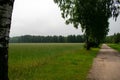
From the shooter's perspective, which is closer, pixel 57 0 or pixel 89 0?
pixel 89 0

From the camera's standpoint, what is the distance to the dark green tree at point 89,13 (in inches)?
1494

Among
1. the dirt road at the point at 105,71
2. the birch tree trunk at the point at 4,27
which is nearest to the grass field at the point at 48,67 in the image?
the dirt road at the point at 105,71

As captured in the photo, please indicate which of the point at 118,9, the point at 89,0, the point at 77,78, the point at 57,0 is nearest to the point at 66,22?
the point at 57,0

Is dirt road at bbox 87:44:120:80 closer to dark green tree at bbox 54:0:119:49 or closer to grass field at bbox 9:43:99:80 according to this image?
grass field at bbox 9:43:99:80

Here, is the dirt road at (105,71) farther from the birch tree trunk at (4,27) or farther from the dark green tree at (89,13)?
the dark green tree at (89,13)

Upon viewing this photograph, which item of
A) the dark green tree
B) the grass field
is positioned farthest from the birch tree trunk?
the dark green tree

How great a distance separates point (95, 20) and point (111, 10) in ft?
11.4

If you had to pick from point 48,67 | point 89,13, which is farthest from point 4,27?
point 89,13

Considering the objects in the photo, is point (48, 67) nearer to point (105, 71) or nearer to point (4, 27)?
point (105, 71)

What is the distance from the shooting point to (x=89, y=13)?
39.3 m

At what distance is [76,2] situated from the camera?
39.3 meters

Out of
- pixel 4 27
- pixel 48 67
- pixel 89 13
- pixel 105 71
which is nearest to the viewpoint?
pixel 4 27

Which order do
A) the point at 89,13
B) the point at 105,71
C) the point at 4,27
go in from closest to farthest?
the point at 4,27 < the point at 105,71 < the point at 89,13

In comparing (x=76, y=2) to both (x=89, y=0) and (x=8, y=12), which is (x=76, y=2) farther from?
(x=8, y=12)
